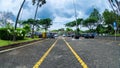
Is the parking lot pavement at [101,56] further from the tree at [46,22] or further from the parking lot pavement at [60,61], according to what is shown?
the tree at [46,22]

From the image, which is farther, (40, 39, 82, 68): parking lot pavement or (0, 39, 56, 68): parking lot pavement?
(0, 39, 56, 68): parking lot pavement

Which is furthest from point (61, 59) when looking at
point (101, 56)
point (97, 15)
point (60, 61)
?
point (97, 15)

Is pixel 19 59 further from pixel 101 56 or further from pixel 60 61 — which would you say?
pixel 101 56

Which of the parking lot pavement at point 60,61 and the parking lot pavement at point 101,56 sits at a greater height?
the parking lot pavement at point 60,61

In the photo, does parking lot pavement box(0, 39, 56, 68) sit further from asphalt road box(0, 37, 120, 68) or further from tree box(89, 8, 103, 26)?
tree box(89, 8, 103, 26)

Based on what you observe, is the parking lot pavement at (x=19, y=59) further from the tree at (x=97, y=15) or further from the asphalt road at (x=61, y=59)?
the tree at (x=97, y=15)

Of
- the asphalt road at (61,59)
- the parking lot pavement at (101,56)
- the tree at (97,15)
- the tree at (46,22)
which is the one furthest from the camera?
the tree at (46,22)

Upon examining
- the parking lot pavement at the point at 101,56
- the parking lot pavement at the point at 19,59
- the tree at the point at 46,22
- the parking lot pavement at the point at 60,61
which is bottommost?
the parking lot pavement at the point at 101,56

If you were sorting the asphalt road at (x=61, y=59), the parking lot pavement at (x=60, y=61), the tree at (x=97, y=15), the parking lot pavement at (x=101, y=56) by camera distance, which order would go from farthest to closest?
the tree at (x=97, y=15) → the parking lot pavement at (x=101, y=56) → the asphalt road at (x=61, y=59) → the parking lot pavement at (x=60, y=61)

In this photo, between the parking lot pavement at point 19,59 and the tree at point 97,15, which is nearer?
the parking lot pavement at point 19,59

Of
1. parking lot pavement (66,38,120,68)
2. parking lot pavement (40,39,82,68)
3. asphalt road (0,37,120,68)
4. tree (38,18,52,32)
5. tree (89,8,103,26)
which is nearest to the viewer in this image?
parking lot pavement (40,39,82,68)

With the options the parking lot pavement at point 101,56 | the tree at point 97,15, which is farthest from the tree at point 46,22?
the parking lot pavement at point 101,56

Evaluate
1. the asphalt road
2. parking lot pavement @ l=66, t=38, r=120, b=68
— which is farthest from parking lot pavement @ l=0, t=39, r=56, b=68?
parking lot pavement @ l=66, t=38, r=120, b=68

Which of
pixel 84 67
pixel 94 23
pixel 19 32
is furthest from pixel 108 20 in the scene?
pixel 84 67
